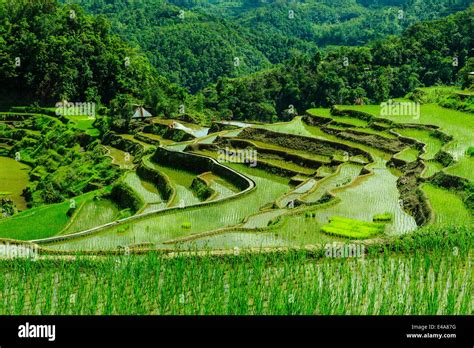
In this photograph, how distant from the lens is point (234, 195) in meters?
22.1

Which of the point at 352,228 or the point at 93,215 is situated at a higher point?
the point at 352,228

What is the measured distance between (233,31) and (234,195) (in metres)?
84.2

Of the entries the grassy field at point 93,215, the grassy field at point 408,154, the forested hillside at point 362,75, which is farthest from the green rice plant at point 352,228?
the forested hillside at point 362,75

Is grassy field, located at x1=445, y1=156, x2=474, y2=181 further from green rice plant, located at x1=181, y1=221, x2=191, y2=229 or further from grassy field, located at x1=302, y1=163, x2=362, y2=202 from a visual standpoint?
green rice plant, located at x1=181, y1=221, x2=191, y2=229

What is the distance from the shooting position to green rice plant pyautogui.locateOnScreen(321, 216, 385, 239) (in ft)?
49.8

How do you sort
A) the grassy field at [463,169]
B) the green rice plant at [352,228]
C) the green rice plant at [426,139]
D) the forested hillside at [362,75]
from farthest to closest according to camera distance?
1. the forested hillside at [362,75]
2. the green rice plant at [426,139]
3. the grassy field at [463,169]
4. the green rice plant at [352,228]

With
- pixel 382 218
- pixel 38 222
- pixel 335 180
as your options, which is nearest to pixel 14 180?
pixel 38 222

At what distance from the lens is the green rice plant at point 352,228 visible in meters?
15.2

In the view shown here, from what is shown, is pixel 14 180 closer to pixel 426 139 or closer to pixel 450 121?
pixel 426 139

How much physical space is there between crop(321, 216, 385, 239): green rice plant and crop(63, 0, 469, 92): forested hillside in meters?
50.5

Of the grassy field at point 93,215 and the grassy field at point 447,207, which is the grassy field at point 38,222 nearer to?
the grassy field at point 93,215

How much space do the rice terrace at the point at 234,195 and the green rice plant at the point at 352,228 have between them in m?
0.07

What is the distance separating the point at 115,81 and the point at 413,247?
4931cm

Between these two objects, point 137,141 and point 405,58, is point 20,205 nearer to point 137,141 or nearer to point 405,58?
point 137,141
